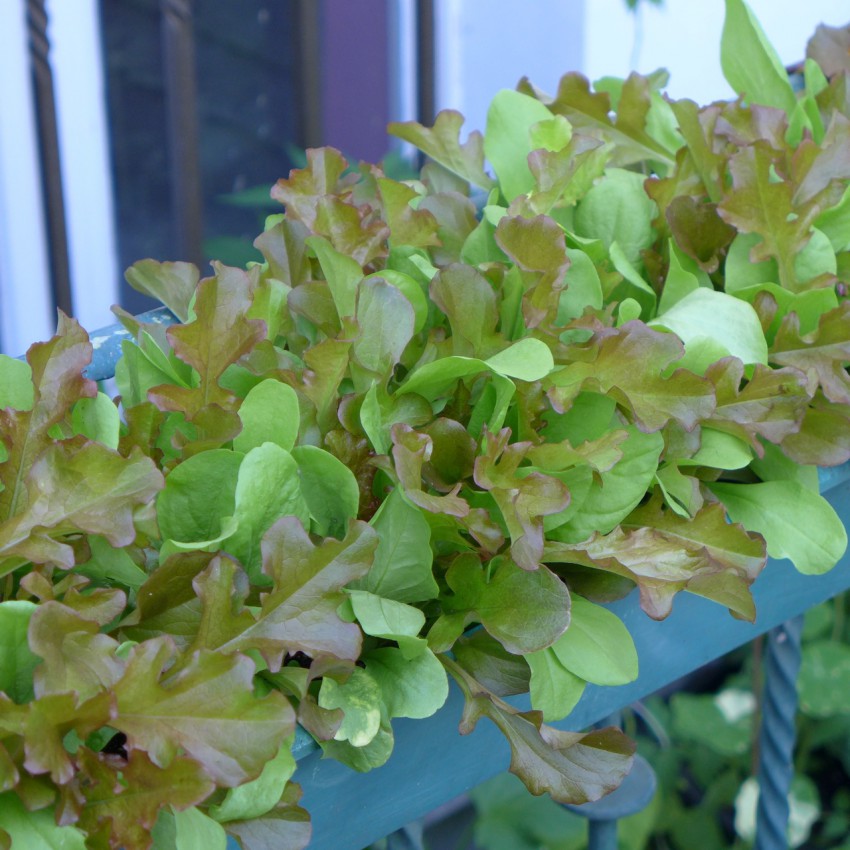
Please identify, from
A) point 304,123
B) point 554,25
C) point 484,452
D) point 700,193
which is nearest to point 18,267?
point 304,123

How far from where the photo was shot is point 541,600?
0.45m

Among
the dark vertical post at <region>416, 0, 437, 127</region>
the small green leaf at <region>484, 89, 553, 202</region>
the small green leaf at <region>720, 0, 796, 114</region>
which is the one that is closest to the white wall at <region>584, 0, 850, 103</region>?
the dark vertical post at <region>416, 0, 437, 127</region>

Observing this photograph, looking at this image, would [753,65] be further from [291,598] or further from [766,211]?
[291,598]

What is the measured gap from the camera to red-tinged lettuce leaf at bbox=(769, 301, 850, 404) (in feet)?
1.86

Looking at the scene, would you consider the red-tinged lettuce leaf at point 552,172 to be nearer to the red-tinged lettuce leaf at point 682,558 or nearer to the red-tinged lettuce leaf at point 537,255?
the red-tinged lettuce leaf at point 537,255

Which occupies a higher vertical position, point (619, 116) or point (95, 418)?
point (619, 116)

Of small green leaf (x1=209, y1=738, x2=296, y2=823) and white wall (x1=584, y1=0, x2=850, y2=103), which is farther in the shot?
white wall (x1=584, y1=0, x2=850, y2=103)

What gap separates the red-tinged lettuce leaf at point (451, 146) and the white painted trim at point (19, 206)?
102 cm

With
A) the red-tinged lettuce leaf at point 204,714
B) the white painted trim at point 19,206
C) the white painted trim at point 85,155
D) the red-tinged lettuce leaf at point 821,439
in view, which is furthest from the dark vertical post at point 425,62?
the red-tinged lettuce leaf at point 204,714

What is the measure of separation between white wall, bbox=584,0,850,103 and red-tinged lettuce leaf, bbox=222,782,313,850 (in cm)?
171

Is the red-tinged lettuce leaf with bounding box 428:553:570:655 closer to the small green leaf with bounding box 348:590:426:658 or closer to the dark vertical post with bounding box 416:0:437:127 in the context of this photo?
the small green leaf with bounding box 348:590:426:658

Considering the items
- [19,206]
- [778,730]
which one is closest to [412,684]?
[778,730]

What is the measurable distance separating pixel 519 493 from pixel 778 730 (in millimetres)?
450

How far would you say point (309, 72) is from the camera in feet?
6.23
